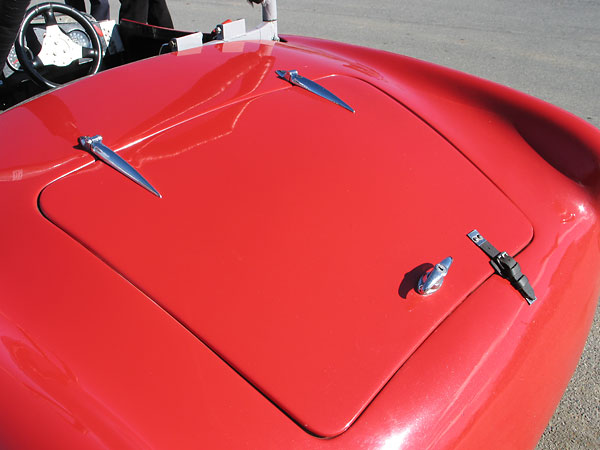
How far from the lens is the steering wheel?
2324mm

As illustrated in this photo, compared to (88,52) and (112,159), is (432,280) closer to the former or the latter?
(112,159)

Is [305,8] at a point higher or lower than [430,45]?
higher

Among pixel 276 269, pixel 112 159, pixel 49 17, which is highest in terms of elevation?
pixel 49 17

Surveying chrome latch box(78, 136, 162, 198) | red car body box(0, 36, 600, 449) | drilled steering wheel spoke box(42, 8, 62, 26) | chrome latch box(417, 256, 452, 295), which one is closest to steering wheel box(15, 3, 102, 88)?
drilled steering wheel spoke box(42, 8, 62, 26)

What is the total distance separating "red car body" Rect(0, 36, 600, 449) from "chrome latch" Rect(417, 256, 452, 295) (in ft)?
0.09

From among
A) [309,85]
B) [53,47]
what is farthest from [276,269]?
[53,47]

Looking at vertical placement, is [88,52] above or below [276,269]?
above

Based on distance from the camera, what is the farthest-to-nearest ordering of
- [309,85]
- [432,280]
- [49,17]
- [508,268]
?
[49,17] < [309,85] < [508,268] < [432,280]

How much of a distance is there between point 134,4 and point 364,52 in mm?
2152

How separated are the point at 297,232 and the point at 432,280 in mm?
325

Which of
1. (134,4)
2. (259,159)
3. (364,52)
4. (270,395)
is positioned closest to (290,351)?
(270,395)

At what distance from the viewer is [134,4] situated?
12.4 feet

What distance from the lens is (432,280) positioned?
1.21 m

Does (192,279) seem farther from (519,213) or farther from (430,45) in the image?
(430,45)
